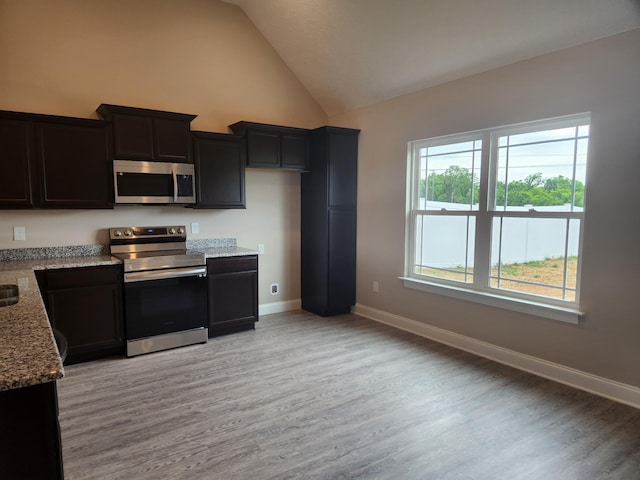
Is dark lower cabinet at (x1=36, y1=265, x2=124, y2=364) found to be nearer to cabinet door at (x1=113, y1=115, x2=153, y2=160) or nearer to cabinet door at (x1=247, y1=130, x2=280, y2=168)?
cabinet door at (x1=113, y1=115, x2=153, y2=160)

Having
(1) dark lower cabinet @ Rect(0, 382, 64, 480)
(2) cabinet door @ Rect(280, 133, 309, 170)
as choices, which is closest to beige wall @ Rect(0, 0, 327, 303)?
(2) cabinet door @ Rect(280, 133, 309, 170)

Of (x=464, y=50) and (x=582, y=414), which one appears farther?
(x=464, y=50)

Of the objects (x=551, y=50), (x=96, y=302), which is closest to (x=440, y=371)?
(x=551, y=50)

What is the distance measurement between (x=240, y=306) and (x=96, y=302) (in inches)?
53.0

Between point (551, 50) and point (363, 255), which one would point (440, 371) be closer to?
point (363, 255)

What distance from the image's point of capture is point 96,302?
11.1ft

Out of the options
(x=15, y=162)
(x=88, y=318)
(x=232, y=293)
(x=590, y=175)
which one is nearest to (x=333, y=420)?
(x=232, y=293)

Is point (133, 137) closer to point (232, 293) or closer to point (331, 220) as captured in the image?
point (232, 293)

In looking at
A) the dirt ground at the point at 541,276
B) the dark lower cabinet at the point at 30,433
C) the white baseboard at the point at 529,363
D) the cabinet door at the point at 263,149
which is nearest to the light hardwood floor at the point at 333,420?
the white baseboard at the point at 529,363

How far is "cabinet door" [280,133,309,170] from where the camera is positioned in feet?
15.1

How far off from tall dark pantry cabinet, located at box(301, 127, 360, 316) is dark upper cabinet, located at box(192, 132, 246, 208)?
93cm

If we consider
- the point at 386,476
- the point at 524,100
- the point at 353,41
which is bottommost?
the point at 386,476

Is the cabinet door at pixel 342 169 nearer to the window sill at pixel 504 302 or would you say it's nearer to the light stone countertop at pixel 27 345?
the window sill at pixel 504 302

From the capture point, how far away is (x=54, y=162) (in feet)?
11.0
